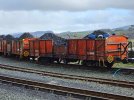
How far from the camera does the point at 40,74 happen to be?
21781mm

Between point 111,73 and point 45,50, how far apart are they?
28.4 ft

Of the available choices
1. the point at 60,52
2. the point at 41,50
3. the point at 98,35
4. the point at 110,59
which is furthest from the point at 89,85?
the point at 41,50

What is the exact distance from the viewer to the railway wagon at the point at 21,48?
32.2 metres

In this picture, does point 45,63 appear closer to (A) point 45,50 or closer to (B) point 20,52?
(A) point 45,50

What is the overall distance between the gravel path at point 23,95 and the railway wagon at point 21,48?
1557 cm

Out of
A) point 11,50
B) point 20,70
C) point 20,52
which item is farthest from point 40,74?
point 11,50

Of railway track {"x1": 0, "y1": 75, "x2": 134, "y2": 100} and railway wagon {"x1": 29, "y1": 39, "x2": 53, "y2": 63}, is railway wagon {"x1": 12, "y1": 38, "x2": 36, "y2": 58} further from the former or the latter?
railway track {"x1": 0, "y1": 75, "x2": 134, "y2": 100}

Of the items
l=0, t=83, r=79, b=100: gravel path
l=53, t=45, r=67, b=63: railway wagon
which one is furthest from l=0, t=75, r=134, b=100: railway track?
l=53, t=45, r=67, b=63: railway wagon

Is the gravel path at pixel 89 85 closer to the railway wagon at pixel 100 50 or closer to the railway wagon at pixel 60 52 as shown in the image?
the railway wagon at pixel 100 50

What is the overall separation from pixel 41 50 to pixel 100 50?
24.6ft

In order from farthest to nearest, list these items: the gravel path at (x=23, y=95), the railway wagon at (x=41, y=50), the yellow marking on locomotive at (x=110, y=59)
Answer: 1. the railway wagon at (x=41, y=50)
2. the yellow marking on locomotive at (x=110, y=59)
3. the gravel path at (x=23, y=95)

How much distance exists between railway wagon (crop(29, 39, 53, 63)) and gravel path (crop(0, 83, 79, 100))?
12263 millimetres

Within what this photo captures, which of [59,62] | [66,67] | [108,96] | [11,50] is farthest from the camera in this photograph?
[11,50]

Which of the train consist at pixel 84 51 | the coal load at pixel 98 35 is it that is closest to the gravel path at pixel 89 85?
the train consist at pixel 84 51
